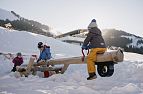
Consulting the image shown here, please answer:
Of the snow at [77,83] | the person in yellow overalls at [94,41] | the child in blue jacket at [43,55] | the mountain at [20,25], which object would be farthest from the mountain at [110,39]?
the person in yellow overalls at [94,41]

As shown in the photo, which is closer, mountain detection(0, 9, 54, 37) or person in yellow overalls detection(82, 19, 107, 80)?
person in yellow overalls detection(82, 19, 107, 80)

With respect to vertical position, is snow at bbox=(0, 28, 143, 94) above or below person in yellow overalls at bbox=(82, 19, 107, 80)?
below

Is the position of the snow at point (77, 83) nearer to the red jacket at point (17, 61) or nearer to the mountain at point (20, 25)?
the red jacket at point (17, 61)

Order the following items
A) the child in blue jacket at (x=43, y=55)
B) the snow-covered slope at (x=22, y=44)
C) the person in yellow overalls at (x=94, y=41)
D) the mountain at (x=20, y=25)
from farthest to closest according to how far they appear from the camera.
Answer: the mountain at (x=20, y=25) < the snow-covered slope at (x=22, y=44) < the child in blue jacket at (x=43, y=55) < the person in yellow overalls at (x=94, y=41)

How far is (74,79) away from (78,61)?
1.29 m

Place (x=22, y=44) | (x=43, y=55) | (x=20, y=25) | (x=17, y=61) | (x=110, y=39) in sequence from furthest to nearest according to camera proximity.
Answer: (x=110, y=39)
(x=20, y=25)
(x=22, y=44)
(x=17, y=61)
(x=43, y=55)

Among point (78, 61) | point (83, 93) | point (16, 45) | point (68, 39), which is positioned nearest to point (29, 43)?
point (16, 45)

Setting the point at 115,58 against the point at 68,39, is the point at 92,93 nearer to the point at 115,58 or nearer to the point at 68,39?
the point at 115,58

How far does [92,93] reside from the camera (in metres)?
6.43

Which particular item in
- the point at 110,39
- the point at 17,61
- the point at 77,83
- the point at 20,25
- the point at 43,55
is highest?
the point at 20,25

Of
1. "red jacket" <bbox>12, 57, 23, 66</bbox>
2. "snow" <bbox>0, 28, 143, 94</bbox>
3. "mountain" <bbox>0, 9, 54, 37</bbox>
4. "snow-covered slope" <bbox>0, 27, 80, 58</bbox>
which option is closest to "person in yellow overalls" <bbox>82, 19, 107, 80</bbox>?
"snow" <bbox>0, 28, 143, 94</bbox>

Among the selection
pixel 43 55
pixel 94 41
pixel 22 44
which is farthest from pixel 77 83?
pixel 22 44

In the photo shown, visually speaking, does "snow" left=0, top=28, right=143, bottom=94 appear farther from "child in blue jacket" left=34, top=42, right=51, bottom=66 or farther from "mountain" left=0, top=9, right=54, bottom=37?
"mountain" left=0, top=9, right=54, bottom=37

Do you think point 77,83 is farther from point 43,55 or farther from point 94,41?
point 43,55
